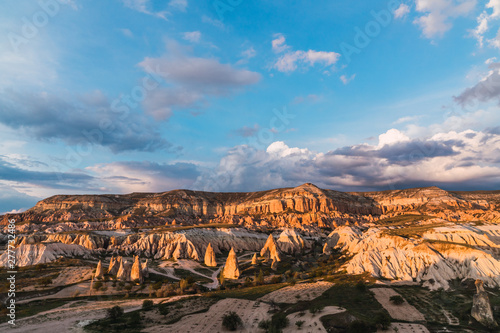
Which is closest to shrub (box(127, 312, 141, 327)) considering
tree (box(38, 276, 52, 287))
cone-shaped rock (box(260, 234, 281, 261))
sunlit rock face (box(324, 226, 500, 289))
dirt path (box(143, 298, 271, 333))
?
dirt path (box(143, 298, 271, 333))

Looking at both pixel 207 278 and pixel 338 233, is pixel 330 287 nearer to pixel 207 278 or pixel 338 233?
pixel 207 278

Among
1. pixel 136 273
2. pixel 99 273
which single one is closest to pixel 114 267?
pixel 99 273

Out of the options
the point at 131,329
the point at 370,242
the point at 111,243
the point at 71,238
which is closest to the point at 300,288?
the point at 131,329

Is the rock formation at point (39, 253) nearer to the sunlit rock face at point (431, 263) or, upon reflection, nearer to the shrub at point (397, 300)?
the sunlit rock face at point (431, 263)

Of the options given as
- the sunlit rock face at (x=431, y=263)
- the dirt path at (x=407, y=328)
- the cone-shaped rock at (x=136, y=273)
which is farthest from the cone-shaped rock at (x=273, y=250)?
the dirt path at (x=407, y=328)

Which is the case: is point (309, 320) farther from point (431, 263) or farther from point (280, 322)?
point (431, 263)

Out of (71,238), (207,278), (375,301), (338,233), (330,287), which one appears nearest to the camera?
(375,301)
